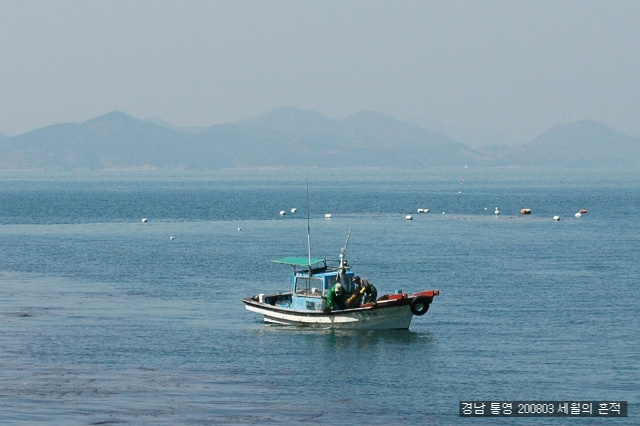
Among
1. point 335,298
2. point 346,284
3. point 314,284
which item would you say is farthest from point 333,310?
point 314,284

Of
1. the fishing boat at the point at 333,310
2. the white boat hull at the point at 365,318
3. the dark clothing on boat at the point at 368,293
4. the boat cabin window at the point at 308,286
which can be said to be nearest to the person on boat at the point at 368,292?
the dark clothing on boat at the point at 368,293

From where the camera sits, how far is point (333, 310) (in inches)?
2389

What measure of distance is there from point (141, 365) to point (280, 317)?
13403mm

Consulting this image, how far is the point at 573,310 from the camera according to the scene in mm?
66625

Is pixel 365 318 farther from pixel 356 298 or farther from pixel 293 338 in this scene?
pixel 293 338

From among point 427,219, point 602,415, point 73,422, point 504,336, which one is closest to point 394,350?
point 504,336

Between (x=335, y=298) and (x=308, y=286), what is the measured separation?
274 cm

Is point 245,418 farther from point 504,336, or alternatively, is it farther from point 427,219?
point 427,219

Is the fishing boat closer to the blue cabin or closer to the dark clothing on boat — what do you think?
the blue cabin

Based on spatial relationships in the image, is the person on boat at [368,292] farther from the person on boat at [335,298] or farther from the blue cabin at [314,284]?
the person on boat at [335,298]

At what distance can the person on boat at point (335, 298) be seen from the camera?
6062cm

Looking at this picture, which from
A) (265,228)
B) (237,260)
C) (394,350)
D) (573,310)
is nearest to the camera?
(394,350)

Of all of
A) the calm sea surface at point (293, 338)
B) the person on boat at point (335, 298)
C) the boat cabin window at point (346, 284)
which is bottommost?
the calm sea surface at point (293, 338)

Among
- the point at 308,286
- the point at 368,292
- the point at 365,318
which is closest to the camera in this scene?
the point at 365,318
